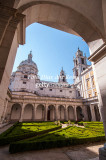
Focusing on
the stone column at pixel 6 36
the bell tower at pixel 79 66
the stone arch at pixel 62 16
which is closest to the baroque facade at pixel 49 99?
the bell tower at pixel 79 66

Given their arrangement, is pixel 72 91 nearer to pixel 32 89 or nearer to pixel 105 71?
pixel 32 89

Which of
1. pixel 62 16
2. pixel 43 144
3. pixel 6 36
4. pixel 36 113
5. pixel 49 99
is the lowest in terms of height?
pixel 43 144

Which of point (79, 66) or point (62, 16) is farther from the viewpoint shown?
point (79, 66)

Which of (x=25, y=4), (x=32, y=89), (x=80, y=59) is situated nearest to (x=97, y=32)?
(x=25, y=4)

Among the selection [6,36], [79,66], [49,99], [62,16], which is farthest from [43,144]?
[79,66]

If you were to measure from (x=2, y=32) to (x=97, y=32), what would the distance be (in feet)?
10.8

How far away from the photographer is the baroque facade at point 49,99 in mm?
21688

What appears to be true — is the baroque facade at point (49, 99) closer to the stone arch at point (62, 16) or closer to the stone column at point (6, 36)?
the stone column at point (6, 36)

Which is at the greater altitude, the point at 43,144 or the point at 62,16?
the point at 62,16

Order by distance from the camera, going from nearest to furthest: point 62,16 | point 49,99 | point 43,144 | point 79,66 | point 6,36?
point 6,36, point 62,16, point 43,144, point 49,99, point 79,66

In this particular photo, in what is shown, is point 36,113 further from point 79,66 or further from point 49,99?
point 79,66

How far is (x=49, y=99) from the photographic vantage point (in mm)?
24016

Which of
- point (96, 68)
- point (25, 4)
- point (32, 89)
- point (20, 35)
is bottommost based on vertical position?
point (96, 68)

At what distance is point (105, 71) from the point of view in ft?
9.86
